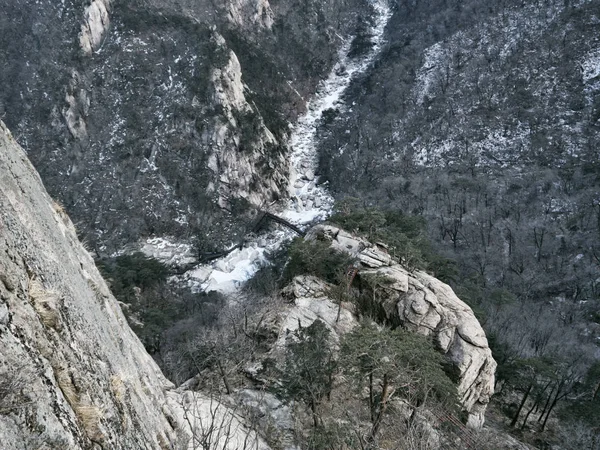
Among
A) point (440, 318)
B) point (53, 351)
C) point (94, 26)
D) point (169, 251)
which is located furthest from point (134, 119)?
point (53, 351)

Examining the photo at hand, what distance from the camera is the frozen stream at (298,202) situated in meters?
56.8

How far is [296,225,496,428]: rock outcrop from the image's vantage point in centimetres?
2038

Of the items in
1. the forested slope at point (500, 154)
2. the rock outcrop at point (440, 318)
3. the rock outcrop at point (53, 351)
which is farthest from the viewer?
the forested slope at point (500, 154)

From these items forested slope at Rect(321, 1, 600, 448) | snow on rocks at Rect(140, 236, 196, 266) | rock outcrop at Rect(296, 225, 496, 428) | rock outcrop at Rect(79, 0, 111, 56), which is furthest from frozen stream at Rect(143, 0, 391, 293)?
rock outcrop at Rect(79, 0, 111, 56)

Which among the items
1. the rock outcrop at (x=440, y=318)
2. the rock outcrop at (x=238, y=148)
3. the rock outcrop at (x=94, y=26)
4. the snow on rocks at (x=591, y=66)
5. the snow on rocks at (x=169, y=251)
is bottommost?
the snow on rocks at (x=169, y=251)

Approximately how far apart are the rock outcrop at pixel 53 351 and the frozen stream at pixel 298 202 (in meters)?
44.8

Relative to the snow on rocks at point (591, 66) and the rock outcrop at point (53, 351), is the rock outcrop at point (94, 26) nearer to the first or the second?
the rock outcrop at point (53, 351)

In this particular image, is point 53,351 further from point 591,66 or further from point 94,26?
point 591,66

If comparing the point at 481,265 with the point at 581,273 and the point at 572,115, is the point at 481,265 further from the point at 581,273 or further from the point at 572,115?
the point at 572,115

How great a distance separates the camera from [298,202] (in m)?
72.3

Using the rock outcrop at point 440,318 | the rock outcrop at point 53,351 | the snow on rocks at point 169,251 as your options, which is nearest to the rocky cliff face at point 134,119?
the snow on rocks at point 169,251

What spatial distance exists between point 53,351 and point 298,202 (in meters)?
67.3

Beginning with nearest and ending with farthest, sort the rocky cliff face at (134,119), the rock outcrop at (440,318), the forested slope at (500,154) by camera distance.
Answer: the rock outcrop at (440,318), the forested slope at (500,154), the rocky cliff face at (134,119)

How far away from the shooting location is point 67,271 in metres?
7.12
